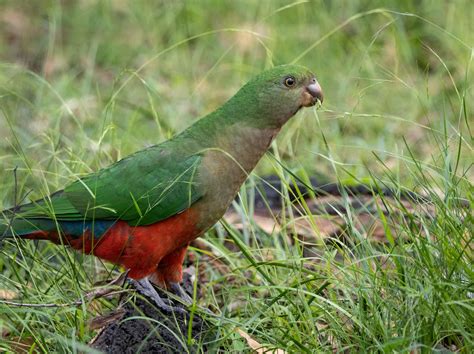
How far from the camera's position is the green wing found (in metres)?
3.93

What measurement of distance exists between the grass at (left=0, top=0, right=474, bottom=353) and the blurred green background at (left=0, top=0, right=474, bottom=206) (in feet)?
0.06

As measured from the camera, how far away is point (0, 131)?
249 inches

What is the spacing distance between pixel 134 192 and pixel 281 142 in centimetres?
205

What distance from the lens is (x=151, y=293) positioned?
3943 millimetres

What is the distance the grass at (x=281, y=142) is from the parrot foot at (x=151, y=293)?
156mm

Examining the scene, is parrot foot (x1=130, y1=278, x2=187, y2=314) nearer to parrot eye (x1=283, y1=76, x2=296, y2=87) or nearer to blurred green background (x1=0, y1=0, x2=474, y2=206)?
parrot eye (x1=283, y1=76, x2=296, y2=87)

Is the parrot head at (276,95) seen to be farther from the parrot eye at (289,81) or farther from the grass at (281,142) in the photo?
the grass at (281,142)

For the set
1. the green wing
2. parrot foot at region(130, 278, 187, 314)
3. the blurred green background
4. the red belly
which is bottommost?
the blurred green background

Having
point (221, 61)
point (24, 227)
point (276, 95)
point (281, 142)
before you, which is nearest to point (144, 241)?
point (24, 227)

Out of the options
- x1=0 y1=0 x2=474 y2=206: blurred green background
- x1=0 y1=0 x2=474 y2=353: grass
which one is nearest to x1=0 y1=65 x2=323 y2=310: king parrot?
x1=0 y1=0 x2=474 y2=353: grass

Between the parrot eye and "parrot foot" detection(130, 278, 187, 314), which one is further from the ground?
the parrot eye

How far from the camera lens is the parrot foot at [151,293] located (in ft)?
12.6

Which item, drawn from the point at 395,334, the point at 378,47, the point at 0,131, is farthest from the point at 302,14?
the point at 395,334

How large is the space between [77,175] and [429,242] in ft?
5.57
